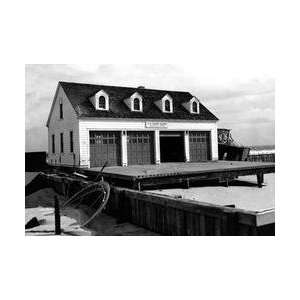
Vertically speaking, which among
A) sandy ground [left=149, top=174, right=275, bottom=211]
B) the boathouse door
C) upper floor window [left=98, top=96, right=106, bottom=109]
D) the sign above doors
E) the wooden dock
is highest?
upper floor window [left=98, top=96, right=106, bottom=109]

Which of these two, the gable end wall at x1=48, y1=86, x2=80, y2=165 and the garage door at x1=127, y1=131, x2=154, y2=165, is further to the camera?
the garage door at x1=127, y1=131, x2=154, y2=165

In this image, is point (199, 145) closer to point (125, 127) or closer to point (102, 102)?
point (125, 127)

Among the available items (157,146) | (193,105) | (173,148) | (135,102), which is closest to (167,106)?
(193,105)

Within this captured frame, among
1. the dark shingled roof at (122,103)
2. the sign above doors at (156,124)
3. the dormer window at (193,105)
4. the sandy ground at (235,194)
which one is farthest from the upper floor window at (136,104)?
the sandy ground at (235,194)

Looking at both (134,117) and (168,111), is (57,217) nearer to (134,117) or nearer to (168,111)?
(134,117)

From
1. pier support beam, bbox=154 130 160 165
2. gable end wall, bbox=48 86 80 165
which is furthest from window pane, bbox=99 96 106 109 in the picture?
pier support beam, bbox=154 130 160 165

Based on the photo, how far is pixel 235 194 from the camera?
20.4 m

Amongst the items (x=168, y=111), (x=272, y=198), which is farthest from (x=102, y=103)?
(x=272, y=198)

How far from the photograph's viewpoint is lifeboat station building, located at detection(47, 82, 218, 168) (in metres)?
21.5

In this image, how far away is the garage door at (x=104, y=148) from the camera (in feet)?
70.8

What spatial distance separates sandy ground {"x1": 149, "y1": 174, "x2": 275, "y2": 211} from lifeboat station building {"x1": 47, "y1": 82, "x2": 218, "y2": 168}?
405 cm

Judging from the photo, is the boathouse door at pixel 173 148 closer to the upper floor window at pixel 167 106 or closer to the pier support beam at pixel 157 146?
the pier support beam at pixel 157 146

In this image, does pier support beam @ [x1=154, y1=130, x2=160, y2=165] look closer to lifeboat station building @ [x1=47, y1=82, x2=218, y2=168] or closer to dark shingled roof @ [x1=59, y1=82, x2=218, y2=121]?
lifeboat station building @ [x1=47, y1=82, x2=218, y2=168]
